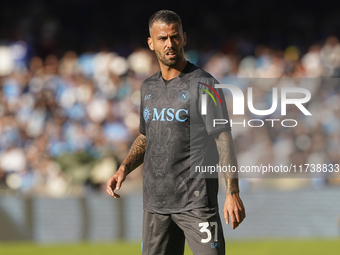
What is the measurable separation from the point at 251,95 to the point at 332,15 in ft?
14.6

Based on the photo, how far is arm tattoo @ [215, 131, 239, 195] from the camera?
10.1 feet

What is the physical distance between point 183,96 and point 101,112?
763 cm

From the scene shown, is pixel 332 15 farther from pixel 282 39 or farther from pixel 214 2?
pixel 214 2

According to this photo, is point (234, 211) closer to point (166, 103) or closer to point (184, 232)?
point (184, 232)

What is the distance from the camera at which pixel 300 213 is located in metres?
8.40

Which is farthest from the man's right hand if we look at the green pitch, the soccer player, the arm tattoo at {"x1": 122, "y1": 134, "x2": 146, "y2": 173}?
the green pitch

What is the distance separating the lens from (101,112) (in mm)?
10703

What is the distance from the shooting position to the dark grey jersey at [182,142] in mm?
3197

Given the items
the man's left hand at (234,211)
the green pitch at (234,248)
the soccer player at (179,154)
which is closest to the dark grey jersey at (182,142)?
the soccer player at (179,154)

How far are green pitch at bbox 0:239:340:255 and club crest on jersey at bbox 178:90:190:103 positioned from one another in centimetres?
503

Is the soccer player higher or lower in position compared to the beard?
lower

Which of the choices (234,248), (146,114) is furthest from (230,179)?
(234,248)

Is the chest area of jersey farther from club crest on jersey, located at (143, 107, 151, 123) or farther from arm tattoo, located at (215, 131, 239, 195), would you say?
arm tattoo, located at (215, 131, 239, 195)

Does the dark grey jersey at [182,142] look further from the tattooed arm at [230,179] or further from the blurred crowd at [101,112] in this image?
the blurred crowd at [101,112]
